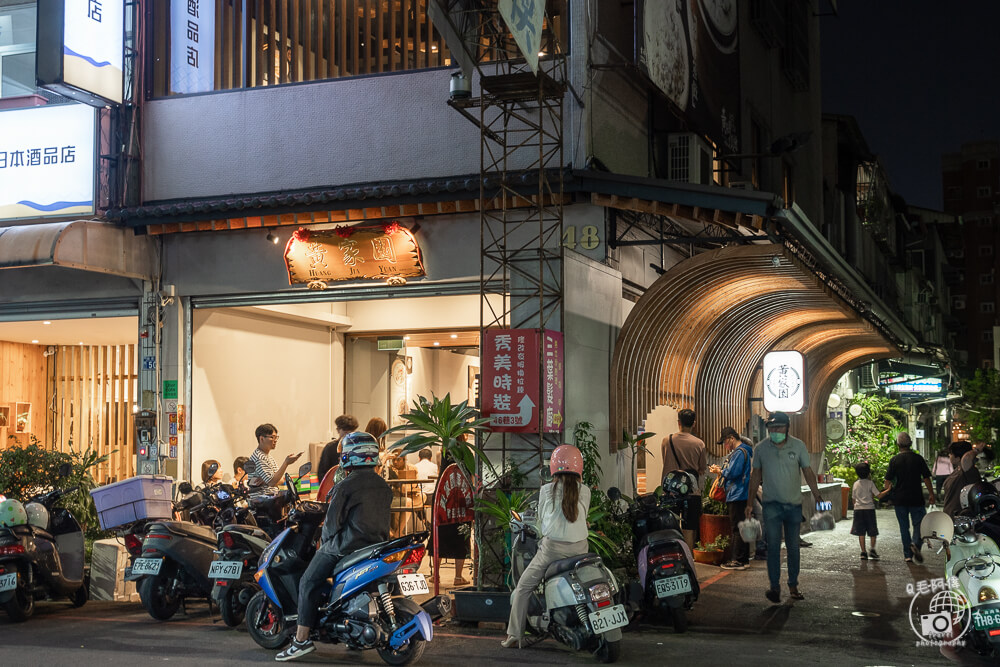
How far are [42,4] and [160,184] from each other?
8.98 ft

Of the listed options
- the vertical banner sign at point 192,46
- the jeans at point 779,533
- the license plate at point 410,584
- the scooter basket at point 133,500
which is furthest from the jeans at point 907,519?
the vertical banner sign at point 192,46

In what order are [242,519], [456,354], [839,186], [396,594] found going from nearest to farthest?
[396,594], [242,519], [456,354], [839,186]

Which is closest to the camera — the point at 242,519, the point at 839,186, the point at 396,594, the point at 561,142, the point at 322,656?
the point at 396,594

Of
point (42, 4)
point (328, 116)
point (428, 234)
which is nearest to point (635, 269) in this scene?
point (428, 234)

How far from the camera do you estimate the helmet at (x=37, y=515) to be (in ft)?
33.8

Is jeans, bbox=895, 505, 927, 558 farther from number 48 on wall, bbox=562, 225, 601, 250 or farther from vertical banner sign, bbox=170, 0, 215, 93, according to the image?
vertical banner sign, bbox=170, 0, 215, 93

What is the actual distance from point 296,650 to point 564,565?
217cm

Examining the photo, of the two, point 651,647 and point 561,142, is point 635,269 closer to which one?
point 561,142

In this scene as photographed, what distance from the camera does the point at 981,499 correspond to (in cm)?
834

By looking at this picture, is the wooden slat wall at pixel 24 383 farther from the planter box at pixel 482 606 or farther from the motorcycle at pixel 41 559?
the planter box at pixel 482 606

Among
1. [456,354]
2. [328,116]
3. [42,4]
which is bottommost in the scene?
[456,354]

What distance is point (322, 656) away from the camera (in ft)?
27.7

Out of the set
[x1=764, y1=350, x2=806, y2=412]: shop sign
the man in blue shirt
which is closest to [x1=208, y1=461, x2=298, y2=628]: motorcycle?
the man in blue shirt

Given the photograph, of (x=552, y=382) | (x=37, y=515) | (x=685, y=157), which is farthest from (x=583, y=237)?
(x=37, y=515)
